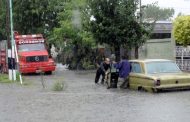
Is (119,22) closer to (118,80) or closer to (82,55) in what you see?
(118,80)

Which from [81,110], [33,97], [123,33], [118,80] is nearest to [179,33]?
[123,33]

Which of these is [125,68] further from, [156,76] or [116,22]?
[116,22]

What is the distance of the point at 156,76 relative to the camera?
20.3 m

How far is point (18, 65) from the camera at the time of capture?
36000mm

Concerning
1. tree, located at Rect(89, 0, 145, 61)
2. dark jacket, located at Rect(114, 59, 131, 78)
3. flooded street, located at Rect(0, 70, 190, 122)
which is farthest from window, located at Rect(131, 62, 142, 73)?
tree, located at Rect(89, 0, 145, 61)

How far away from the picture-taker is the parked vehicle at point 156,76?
20.0 m

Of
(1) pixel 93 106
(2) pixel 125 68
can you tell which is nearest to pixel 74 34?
(2) pixel 125 68

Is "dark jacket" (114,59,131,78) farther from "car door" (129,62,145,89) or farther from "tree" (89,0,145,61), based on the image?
"tree" (89,0,145,61)

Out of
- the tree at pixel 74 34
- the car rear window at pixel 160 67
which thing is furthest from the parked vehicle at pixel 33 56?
the car rear window at pixel 160 67

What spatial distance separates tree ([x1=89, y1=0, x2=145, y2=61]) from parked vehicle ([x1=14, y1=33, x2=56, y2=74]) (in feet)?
24.5

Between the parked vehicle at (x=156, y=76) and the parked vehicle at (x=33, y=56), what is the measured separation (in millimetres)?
14924

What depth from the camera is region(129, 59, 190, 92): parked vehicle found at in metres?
20.0

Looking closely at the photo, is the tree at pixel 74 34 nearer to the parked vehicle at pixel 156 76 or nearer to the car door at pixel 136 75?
the car door at pixel 136 75

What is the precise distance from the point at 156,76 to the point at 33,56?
17.7 meters
